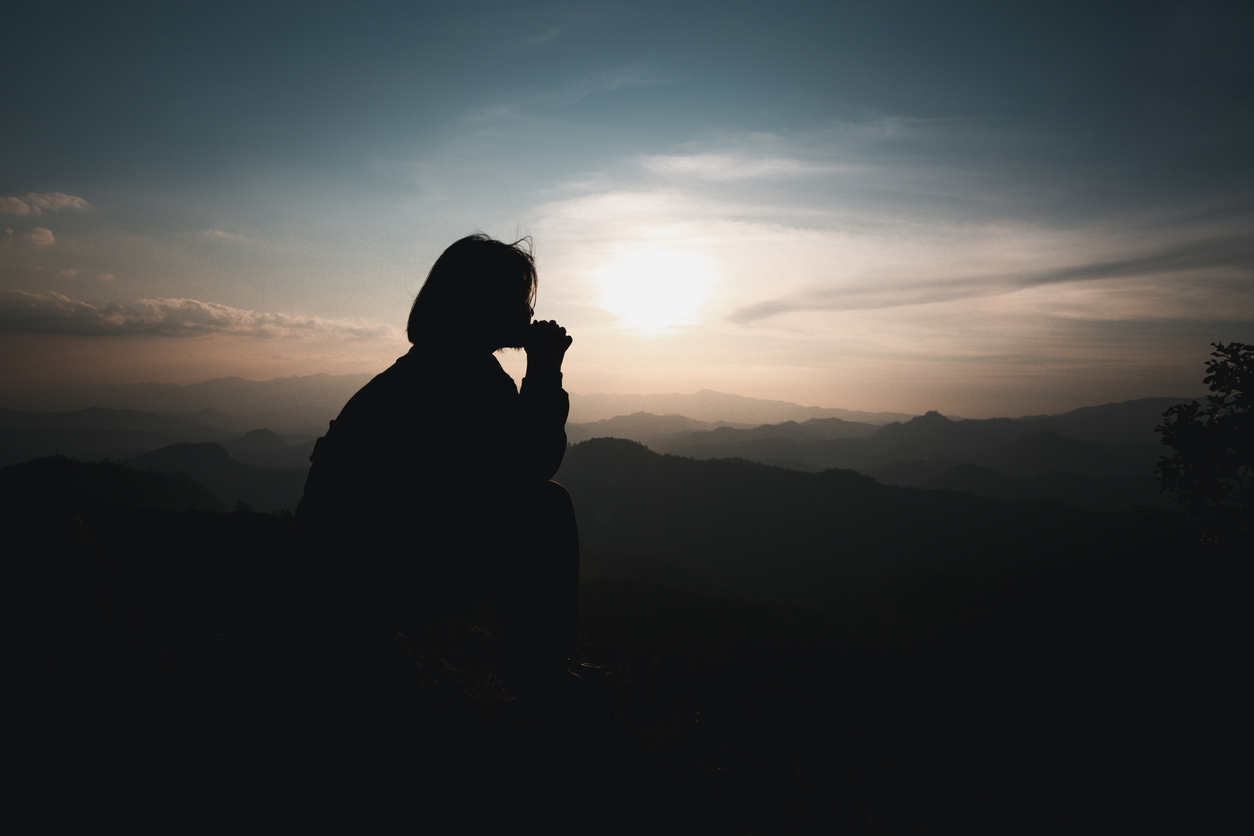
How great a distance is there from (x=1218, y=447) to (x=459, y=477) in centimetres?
1254

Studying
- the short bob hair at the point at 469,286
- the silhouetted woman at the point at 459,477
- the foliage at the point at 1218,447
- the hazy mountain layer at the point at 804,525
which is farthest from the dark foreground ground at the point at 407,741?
the hazy mountain layer at the point at 804,525

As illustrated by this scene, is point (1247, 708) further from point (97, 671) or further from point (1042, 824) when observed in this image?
point (97, 671)

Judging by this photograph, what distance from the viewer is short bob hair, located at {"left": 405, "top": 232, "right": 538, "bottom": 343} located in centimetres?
231

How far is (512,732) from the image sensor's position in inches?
98.3

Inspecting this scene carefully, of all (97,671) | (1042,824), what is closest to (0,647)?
(97,671)

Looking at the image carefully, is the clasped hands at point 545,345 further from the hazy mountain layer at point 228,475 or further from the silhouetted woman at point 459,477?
the hazy mountain layer at point 228,475

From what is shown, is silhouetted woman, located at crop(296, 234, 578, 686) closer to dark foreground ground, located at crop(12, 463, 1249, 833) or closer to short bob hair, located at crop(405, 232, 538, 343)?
short bob hair, located at crop(405, 232, 538, 343)

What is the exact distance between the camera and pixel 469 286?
2324 millimetres

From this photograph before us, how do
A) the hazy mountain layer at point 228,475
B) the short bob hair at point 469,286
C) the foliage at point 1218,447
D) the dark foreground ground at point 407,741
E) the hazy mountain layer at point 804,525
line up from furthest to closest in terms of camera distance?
the hazy mountain layer at point 228,475, the hazy mountain layer at point 804,525, the foliage at point 1218,447, the short bob hair at point 469,286, the dark foreground ground at point 407,741

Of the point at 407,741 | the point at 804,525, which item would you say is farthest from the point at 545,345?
the point at 804,525

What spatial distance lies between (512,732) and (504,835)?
20.6 inches

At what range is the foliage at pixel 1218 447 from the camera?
819 cm

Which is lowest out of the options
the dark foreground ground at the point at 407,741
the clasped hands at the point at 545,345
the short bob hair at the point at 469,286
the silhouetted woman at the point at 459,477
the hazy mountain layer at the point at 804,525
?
the hazy mountain layer at the point at 804,525

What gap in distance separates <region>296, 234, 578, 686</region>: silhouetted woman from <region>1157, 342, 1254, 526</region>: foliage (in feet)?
37.3
